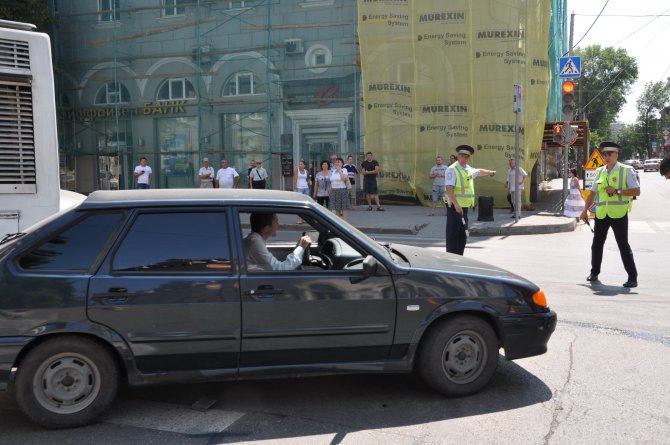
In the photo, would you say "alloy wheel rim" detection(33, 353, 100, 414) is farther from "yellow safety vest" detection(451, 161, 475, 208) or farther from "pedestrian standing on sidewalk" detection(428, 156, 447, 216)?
"pedestrian standing on sidewalk" detection(428, 156, 447, 216)

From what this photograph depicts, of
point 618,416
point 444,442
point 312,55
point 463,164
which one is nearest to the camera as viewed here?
point 444,442

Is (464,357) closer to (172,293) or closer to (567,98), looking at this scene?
(172,293)

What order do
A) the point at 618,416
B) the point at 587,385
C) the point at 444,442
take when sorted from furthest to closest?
the point at 587,385 < the point at 618,416 < the point at 444,442

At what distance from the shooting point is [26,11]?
21938 millimetres

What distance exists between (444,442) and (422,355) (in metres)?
0.69

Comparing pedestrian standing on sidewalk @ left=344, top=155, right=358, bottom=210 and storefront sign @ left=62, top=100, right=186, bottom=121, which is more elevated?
storefront sign @ left=62, top=100, right=186, bottom=121

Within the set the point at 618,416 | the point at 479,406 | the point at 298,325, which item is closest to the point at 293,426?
the point at 298,325

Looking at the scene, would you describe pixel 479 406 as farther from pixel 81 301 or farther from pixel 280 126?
pixel 280 126

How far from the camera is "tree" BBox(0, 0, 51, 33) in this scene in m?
21.3

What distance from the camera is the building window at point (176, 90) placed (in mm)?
22891

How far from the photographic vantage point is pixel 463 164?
27.7 ft

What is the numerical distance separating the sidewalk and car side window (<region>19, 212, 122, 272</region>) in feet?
34.0

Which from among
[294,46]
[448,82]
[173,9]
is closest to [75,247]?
[448,82]

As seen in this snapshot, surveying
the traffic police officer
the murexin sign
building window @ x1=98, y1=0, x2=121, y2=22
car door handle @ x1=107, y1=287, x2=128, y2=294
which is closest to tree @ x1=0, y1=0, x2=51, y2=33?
building window @ x1=98, y1=0, x2=121, y2=22
